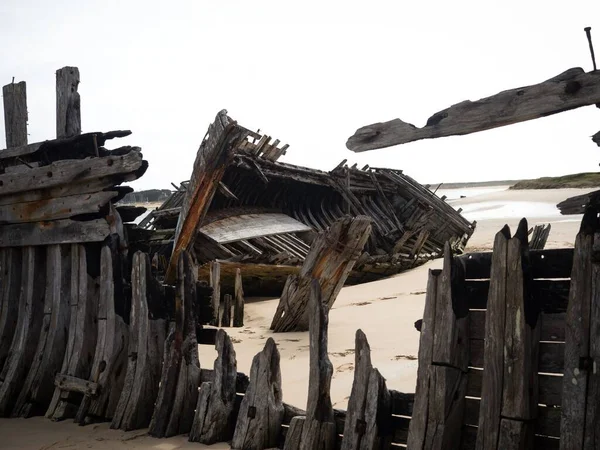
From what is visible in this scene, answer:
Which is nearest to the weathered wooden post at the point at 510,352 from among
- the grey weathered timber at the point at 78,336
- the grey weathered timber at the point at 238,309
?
the grey weathered timber at the point at 78,336

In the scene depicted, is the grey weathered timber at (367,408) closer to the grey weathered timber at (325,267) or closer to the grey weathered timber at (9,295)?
the grey weathered timber at (9,295)

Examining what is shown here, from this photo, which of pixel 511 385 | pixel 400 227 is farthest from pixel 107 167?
pixel 400 227

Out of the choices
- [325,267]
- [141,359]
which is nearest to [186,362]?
[141,359]

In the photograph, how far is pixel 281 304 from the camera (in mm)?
8680

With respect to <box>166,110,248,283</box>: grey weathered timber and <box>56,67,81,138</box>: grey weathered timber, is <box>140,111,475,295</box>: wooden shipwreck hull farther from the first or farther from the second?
<box>56,67,81,138</box>: grey weathered timber

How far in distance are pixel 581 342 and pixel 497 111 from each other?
1.12 metres

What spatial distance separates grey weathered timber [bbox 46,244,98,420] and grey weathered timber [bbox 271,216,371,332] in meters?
3.17

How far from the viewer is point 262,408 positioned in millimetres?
4328

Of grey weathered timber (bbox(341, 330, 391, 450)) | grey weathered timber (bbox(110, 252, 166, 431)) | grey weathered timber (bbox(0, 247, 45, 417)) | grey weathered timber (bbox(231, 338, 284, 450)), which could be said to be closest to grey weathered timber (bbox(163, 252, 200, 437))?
grey weathered timber (bbox(110, 252, 166, 431))

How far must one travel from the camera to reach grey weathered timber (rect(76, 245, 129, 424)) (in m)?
5.29

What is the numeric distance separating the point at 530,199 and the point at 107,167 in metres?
49.1

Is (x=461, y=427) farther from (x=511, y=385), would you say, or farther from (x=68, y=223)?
(x=68, y=223)

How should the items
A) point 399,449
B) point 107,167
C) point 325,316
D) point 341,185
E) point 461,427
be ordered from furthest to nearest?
point 341,185, point 107,167, point 325,316, point 399,449, point 461,427

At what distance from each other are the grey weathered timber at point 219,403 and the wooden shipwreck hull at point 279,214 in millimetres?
1571
